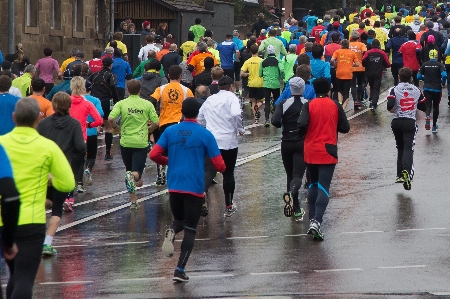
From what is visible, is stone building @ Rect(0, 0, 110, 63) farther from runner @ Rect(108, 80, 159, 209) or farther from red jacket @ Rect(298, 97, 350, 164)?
red jacket @ Rect(298, 97, 350, 164)

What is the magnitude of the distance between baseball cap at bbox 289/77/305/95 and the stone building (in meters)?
18.2

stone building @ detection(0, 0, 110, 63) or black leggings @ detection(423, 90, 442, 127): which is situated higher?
stone building @ detection(0, 0, 110, 63)

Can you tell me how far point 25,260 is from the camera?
861 centimetres

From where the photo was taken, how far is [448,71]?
29.0 metres

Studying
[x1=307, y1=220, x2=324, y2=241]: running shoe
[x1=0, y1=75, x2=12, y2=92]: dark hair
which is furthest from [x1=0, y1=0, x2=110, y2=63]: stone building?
[x1=307, y1=220, x2=324, y2=241]: running shoe

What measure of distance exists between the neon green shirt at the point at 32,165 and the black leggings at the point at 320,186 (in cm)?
491

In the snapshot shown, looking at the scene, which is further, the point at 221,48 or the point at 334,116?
the point at 221,48

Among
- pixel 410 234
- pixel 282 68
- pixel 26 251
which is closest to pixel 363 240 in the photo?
pixel 410 234

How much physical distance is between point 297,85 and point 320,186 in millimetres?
1645

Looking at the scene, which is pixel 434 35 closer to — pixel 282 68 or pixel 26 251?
pixel 282 68

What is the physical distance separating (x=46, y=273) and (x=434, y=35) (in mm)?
22350

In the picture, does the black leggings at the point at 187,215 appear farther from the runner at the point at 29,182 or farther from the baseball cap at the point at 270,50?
the baseball cap at the point at 270,50

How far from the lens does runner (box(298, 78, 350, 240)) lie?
13.3 meters

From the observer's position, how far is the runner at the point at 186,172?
1112 cm
